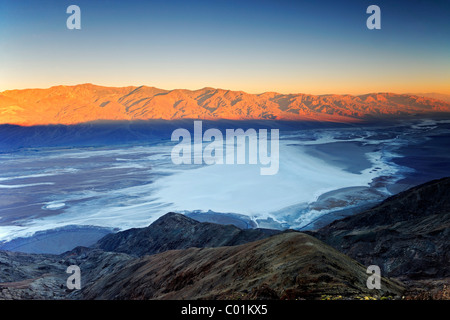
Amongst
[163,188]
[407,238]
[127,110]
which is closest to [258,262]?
[407,238]

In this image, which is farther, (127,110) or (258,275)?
(127,110)

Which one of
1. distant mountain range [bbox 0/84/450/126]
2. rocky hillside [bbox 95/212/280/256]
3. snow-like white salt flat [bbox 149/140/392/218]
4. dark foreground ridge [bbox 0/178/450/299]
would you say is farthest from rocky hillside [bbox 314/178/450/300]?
distant mountain range [bbox 0/84/450/126]

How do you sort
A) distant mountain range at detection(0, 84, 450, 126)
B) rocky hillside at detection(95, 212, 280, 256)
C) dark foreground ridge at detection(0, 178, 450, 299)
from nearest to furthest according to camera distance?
dark foreground ridge at detection(0, 178, 450, 299)
rocky hillside at detection(95, 212, 280, 256)
distant mountain range at detection(0, 84, 450, 126)

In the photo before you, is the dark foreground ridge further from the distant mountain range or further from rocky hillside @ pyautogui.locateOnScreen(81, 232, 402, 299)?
the distant mountain range

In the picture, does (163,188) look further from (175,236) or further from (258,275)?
(258,275)

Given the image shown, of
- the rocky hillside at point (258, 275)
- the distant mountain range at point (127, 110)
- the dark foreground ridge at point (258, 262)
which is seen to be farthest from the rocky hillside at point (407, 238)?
the distant mountain range at point (127, 110)

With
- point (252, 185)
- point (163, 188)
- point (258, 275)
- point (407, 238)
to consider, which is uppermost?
point (258, 275)

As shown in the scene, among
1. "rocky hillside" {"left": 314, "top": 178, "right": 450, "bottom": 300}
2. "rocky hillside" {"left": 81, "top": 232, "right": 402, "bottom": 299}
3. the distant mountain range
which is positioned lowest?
"rocky hillside" {"left": 314, "top": 178, "right": 450, "bottom": 300}
